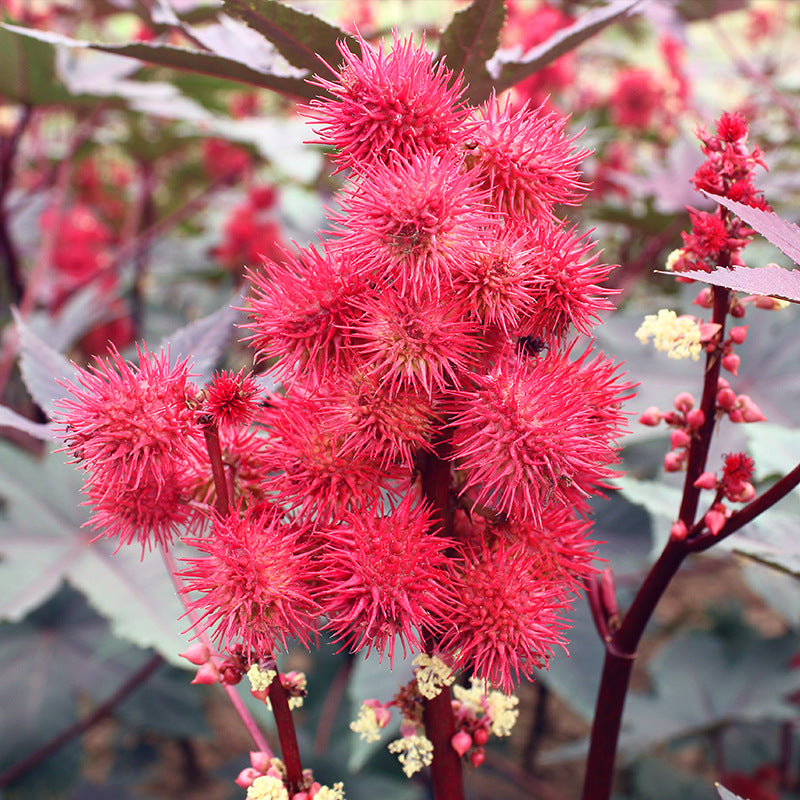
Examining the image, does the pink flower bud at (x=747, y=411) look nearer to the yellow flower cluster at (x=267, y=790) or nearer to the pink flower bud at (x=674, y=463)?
A: the pink flower bud at (x=674, y=463)

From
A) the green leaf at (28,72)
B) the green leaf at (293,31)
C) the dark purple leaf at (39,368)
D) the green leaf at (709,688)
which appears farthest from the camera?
the green leaf at (709,688)

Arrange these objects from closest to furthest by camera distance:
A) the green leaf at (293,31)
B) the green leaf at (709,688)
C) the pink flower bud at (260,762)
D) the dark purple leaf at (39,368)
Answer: the pink flower bud at (260,762)
the green leaf at (293,31)
the dark purple leaf at (39,368)
the green leaf at (709,688)

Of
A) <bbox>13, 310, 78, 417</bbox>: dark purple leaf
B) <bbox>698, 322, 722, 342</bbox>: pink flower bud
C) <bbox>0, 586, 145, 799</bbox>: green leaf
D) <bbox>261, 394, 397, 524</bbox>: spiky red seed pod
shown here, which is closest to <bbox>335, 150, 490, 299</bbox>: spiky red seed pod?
<bbox>261, 394, 397, 524</bbox>: spiky red seed pod

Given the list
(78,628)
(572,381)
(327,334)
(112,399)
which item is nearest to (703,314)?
(572,381)

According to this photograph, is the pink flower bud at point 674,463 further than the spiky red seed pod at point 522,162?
Yes

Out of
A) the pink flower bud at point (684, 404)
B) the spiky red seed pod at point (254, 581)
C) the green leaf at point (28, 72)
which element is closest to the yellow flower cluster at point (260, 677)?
the spiky red seed pod at point (254, 581)

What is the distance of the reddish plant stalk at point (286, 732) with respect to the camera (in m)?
0.62

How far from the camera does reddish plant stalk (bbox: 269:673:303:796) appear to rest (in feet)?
2.04

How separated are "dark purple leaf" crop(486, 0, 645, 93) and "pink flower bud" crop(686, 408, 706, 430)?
42cm

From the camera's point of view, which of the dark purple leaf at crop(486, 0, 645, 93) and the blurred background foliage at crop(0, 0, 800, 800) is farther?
the blurred background foliage at crop(0, 0, 800, 800)

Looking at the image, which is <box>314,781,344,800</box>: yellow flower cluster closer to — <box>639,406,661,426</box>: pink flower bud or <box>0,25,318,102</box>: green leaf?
<box>639,406,661,426</box>: pink flower bud

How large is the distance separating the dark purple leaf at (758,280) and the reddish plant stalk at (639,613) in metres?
0.08

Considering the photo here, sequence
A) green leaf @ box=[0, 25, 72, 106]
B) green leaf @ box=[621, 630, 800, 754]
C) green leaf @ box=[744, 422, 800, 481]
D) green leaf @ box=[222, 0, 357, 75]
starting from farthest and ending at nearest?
1. green leaf @ box=[621, 630, 800, 754]
2. green leaf @ box=[0, 25, 72, 106]
3. green leaf @ box=[744, 422, 800, 481]
4. green leaf @ box=[222, 0, 357, 75]

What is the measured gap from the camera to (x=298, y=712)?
83.4 inches
